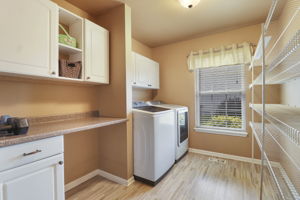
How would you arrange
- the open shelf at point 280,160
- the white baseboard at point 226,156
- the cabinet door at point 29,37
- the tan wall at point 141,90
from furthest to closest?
the tan wall at point 141,90 < the white baseboard at point 226,156 < the open shelf at point 280,160 < the cabinet door at point 29,37

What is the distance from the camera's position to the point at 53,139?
1.17 meters

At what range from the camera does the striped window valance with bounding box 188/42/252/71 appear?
246 cm

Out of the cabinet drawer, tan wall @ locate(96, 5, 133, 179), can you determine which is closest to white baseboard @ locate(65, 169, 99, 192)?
tan wall @ locate(96, 5, 133, 179)

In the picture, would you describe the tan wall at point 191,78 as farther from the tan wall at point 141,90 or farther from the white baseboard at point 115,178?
the white baseboard at point 115,178

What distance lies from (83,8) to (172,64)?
6.41 ft

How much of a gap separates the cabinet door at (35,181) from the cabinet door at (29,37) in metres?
0.77

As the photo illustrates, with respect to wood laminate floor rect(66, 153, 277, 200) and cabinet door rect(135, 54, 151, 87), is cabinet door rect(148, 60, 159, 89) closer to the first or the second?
cabinet door rect(135, 54, 151, 87)

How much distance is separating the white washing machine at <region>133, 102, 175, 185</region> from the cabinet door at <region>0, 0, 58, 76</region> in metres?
1.17

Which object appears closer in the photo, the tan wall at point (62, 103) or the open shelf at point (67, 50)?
the tan wall at point (62, 103)

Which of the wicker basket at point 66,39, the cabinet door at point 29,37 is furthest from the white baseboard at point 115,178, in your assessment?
the wicker basket at point 66,39

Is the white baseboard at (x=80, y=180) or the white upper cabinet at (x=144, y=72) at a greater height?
the white upper cabinet at (x=144, y=72)

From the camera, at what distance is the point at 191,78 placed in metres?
3.01

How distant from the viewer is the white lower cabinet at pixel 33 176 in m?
0.94

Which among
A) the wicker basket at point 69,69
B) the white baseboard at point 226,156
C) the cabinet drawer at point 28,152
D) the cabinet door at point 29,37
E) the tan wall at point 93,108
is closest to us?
the cabinet drawer at point 28,152
